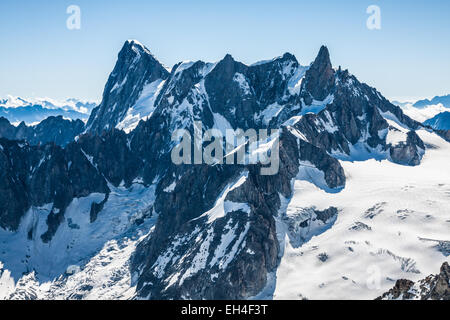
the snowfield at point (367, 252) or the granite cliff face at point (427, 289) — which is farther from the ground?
the granite cliff face at point (427, 289)

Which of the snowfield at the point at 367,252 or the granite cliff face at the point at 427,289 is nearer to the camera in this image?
the granite cliff face at the point at 427,289

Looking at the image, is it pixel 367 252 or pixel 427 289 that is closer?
pixel 427 289

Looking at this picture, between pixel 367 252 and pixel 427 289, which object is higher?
pixel 427 289

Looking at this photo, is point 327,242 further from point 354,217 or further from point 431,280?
point 431,280

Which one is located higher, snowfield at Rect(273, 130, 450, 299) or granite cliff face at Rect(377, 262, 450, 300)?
granite cliff face at Rect(377, 262, 450, 300)

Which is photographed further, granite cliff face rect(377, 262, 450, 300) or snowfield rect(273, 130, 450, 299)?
snowfield rect(273, 130, 450, 299)
